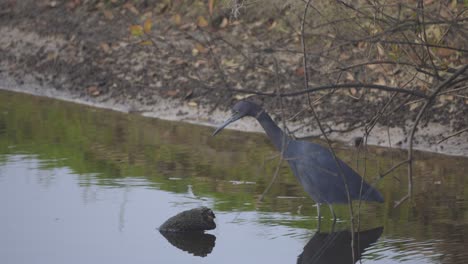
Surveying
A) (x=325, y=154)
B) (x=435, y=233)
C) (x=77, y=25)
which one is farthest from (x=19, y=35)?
(x=435, y=233)

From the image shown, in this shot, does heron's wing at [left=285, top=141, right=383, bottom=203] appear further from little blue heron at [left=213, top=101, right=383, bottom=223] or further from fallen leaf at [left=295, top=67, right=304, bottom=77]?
fallen leaf at [left=295, top=67, right=304, bottom=77]

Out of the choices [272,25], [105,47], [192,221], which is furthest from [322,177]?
[105,47]

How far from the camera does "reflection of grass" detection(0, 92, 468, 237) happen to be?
25.4 feet

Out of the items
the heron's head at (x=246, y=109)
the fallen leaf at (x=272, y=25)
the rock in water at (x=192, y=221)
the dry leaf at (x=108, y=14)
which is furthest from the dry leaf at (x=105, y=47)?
the rock in water at (x=192, y=221)

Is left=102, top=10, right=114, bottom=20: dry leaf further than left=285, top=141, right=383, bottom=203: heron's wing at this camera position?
Yes

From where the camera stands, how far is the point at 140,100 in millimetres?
11484

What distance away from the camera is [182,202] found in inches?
312

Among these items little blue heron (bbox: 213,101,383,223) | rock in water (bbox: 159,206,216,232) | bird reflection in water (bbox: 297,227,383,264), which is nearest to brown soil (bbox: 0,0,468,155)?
little blue heron (bbox: 213,101,383,223)

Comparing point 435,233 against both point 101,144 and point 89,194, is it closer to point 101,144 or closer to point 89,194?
point 89,194

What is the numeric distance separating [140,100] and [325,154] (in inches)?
170

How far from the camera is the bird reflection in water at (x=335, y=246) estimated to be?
6.65 metres

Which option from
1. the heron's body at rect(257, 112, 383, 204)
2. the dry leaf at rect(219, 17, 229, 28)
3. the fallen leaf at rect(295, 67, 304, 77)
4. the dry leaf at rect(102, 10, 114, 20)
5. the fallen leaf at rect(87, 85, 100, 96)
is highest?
the dry leaf at rect(102, 10, 114, 20)

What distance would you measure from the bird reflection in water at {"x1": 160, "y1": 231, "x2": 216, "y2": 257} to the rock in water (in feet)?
0.11

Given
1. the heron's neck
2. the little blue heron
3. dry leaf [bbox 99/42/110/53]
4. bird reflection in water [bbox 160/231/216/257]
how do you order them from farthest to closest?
dry leaf [bbox 99/42/110/53] → the heron's neck → the little blue heron → bird reflection in water [bbox 160/231/216/257]
